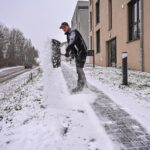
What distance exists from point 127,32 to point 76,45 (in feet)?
34.8

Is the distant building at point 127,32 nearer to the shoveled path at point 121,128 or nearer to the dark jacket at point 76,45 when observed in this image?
the dark jacket at point 76,45

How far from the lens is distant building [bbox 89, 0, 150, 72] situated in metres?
14.8

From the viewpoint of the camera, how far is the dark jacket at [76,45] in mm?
7961

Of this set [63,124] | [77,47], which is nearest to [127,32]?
[77,47]

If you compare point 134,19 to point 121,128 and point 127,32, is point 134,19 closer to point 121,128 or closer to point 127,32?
point 127,32

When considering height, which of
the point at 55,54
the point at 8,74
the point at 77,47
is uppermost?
the point at 77,47

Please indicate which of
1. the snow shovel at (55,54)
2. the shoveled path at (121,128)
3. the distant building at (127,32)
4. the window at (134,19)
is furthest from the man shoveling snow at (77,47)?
the window at (134,19)

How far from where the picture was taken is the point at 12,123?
18.2 feet

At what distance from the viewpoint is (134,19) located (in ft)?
57.0

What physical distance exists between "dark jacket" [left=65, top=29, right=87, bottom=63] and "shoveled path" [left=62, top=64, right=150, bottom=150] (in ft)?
6.46

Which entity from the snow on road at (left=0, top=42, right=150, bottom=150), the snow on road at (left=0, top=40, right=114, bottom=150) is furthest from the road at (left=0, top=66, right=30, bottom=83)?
the snow on road at (left=0, top=40, right=114, bottom=150)

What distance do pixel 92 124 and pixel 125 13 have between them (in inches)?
564

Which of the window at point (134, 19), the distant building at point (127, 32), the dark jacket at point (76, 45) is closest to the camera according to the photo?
the dark jacket at point (76, 45)

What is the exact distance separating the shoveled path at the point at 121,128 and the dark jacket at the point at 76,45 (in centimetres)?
197
